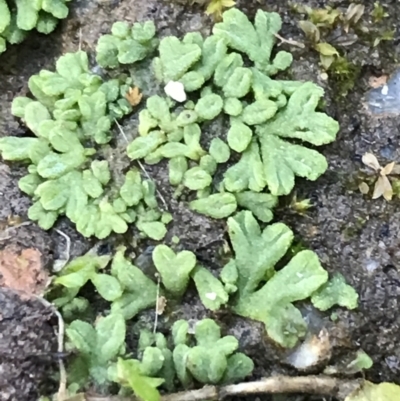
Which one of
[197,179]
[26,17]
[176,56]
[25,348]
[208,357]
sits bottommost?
[208,357]

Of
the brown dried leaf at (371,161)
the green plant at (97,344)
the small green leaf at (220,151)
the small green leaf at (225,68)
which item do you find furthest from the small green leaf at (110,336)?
the brown dried leaf at (371,161)

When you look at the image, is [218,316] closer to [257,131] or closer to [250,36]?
[257,131]

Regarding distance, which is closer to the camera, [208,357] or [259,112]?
[208,357]

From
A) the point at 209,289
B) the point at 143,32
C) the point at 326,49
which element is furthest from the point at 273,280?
the point at 143,32

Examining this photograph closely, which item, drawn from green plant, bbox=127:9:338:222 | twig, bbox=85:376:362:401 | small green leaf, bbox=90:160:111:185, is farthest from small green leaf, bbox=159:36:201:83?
twig, bbox=85:376:362:401

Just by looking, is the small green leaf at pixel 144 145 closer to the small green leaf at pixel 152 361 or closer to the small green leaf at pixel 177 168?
the small green leaf at pixel 177 168

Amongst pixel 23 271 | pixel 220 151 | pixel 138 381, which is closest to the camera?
pixel 138 381

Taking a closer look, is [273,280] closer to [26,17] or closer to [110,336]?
[110,336]
